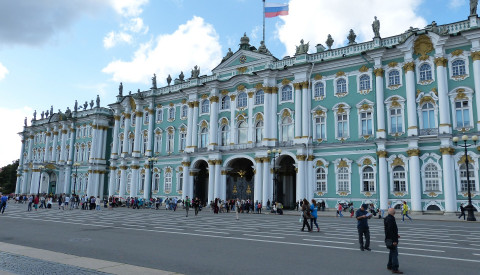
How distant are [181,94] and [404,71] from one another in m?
29.7

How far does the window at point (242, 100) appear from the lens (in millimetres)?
47656

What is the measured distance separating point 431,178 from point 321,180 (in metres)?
10.6

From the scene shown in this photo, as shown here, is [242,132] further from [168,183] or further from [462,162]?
[462,162]

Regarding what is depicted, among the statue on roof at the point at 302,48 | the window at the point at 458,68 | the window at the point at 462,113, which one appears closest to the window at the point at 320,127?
the statue on roof at the point at 302,48

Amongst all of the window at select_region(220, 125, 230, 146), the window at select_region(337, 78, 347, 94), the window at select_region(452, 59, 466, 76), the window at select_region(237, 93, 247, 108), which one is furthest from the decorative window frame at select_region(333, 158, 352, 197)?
the window at select_region(220, 125, 230, 146)

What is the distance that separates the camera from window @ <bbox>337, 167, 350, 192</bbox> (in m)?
38.8

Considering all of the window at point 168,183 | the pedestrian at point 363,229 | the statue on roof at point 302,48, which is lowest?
the pedestrian at point 363,229

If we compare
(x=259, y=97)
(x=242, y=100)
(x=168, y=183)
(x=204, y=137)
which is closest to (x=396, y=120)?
(x=259, y=97)

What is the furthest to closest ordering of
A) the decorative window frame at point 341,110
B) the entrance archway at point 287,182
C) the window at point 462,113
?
the entrance archway at point 287,182 < the decorative window frame at point 341,110 < the window at point 462,113

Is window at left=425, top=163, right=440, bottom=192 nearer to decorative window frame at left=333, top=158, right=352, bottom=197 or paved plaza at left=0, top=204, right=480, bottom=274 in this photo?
decorative window frame at left=333, top=158, right=352, bottom=197

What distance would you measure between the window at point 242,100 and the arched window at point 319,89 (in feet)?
30.1

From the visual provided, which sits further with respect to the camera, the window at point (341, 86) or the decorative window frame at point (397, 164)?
the window at point (341, 86)

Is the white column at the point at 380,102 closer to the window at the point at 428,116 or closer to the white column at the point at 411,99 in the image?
the white column at the point at 411,99

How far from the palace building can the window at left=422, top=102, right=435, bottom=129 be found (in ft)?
0.43
